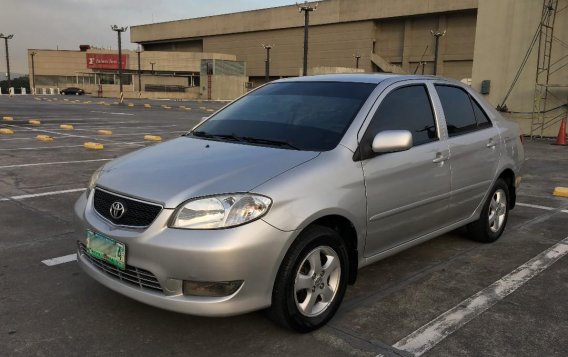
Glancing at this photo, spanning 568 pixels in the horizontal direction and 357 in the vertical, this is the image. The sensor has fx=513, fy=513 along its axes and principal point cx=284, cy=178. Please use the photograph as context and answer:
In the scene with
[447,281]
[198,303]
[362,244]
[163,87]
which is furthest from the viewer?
[163,87]

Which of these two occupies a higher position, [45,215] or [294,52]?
[294,52]

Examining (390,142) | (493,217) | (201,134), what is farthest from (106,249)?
(493,217)

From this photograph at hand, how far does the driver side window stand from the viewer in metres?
3.74

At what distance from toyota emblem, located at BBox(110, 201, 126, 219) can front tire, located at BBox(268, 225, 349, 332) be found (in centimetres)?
100

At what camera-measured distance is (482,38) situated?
676 inches

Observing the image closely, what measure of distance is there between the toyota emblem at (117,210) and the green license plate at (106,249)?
142 mm

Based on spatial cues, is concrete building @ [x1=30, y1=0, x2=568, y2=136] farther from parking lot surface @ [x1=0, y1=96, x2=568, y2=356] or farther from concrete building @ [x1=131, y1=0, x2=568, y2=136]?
parking lot surface @ [x1=0, y1=96, x2=568, y2=356]

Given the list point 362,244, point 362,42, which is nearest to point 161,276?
point 362,244

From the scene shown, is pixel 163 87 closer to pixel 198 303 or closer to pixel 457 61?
pixel 457 61

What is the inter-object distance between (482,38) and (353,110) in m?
15.3

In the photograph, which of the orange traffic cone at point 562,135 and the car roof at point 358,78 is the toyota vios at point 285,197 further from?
the orange traffic cone at point 562,135

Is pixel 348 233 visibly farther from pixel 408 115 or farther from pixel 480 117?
pixel 480 117

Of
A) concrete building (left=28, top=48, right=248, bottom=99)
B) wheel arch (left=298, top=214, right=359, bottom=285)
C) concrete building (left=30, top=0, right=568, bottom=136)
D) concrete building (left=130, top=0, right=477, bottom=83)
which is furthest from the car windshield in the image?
concrete building (left=28, top=48, right=248, bottom=99)

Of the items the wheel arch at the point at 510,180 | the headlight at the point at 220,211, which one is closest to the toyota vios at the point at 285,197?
the headlight at the point at 220,211
